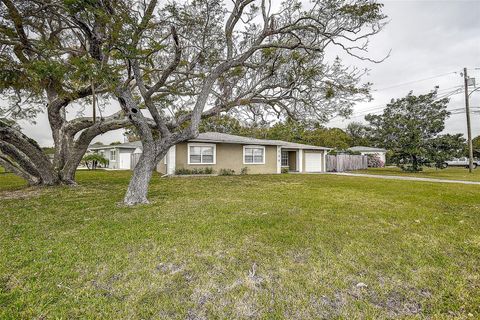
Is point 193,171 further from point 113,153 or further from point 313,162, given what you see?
point 113,153

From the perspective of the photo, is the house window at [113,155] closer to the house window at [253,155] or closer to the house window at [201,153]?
the house window at [201,153]

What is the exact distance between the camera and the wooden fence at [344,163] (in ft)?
78.4

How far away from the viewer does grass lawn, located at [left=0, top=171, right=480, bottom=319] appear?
2.41m

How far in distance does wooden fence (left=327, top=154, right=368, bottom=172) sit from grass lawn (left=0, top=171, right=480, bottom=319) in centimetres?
1831

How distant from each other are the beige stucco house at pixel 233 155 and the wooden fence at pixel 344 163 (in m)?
2.18

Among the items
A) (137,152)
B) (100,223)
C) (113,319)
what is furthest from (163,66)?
(137,152)

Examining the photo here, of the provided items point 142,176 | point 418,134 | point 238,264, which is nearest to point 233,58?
point 142,176

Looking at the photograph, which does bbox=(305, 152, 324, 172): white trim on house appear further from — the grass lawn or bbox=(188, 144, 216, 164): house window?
the grass lawn

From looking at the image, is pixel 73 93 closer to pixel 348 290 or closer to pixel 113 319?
pixel 113 319

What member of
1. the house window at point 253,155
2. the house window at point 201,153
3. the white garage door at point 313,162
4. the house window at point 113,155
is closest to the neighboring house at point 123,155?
the house window at point 113,155

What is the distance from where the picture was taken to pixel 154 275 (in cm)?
297

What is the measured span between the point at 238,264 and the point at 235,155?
48.4 feet

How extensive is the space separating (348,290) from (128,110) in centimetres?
667

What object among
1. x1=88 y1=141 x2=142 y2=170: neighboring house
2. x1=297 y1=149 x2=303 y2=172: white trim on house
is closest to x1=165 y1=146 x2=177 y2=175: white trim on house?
x1=88 y1=141 x2=142 y2=170: neighboring house
